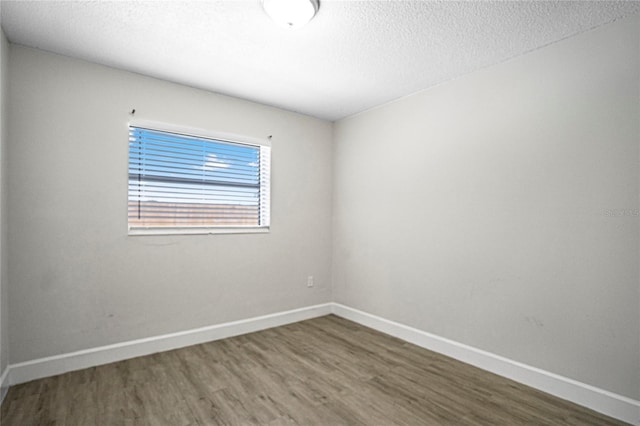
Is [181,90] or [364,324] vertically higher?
[181,90]

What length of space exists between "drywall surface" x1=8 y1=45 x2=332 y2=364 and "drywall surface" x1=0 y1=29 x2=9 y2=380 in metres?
0.08

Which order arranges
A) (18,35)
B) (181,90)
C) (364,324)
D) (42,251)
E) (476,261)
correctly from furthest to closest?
(364,324)
(181,90)
(476,261)
(42,251)
(18,35)

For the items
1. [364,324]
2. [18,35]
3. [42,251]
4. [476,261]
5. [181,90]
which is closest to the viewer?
[18,35]

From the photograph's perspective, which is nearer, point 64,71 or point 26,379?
point 26,379

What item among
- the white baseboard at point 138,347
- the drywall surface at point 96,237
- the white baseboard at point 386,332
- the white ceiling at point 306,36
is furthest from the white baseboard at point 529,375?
the white ceiling at point 306,36

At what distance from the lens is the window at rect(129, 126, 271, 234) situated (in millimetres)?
2986

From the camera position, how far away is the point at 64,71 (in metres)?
2.61

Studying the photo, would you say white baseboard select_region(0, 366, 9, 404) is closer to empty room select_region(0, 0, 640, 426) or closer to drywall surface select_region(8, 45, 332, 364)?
empty room select_region(0, 0, 640, 426)

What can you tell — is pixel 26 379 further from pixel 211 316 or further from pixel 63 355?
pixel 211 316

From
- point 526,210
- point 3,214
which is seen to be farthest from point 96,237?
point 526,210

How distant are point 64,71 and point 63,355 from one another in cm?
223

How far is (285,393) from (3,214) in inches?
91.2

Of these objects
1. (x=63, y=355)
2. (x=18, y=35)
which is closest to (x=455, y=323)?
(x=63, y=355)

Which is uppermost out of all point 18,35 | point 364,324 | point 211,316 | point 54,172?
point 18,35
